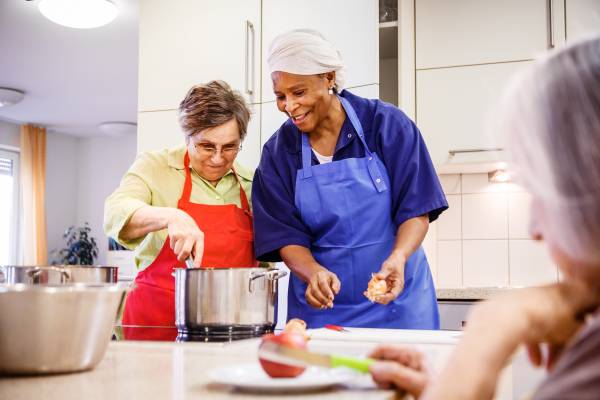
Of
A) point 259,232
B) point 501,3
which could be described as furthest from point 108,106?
point 259,232

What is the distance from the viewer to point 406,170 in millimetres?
1749

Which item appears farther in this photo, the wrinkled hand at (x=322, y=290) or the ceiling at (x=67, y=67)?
the ceiling at (x=67, y=67)

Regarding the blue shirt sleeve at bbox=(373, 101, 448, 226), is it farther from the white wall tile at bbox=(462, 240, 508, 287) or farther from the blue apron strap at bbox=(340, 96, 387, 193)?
the white wall tile at bbox=(462, 240, 508, 287)

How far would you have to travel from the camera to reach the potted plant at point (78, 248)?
7.44 metres

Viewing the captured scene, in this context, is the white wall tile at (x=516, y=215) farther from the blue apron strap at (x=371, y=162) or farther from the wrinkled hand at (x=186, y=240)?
the wrinkled hand at (x=186, y=240)

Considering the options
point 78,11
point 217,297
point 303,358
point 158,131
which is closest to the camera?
point 303,358

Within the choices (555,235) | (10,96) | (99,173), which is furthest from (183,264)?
(99,173)

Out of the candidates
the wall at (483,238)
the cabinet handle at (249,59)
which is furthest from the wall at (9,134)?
the wall at (483,238)

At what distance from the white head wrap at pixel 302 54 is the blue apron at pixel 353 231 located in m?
0.18

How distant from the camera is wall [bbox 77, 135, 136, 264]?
7738 mm

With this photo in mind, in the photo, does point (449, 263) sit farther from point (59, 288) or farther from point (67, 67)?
point (67, 67)

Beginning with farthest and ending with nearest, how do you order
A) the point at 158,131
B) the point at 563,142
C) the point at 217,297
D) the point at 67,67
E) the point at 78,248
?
the point at 78,248, the point at 67,67, the point at 158,131, the point at 217,297, the point at 563,142

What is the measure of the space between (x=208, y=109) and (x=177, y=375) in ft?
3.56

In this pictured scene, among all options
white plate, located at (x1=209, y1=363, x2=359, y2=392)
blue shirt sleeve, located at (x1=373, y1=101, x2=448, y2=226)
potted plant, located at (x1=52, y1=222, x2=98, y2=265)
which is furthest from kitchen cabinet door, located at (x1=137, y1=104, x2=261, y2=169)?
potted plant, located at (x1=52, y1=222, x2=98, y2=265)
